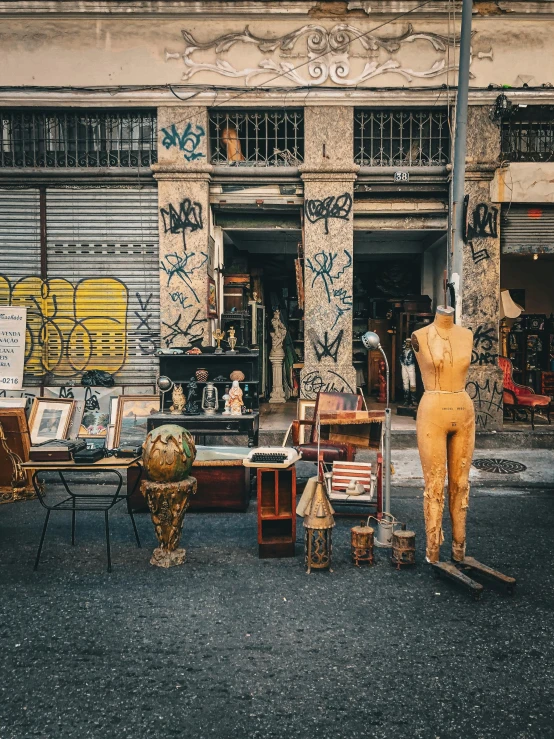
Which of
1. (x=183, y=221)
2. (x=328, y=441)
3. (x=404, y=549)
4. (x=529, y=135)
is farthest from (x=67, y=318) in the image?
(x=529, y=135)

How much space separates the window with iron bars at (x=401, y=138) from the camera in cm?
1089

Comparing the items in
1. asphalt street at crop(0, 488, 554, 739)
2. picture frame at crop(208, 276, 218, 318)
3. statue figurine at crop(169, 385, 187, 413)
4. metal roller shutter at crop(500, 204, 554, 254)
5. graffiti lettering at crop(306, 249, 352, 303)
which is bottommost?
asphalt street at crop(0, 488, 554, 739)

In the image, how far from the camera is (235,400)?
28.3ft

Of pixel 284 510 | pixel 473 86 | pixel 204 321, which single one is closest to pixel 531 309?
pixel 473 86

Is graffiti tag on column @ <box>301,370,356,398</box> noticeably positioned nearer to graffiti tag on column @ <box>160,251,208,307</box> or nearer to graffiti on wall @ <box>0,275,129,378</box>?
graffiti tag on column @ <box>160,251,208,307</box>

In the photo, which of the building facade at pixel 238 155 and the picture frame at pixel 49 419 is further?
the building facade at pixel 238 155

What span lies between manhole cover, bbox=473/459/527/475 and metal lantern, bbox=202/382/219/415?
4079 mm

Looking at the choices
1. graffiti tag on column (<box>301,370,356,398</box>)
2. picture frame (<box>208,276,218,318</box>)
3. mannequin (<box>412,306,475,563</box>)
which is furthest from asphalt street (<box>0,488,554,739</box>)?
picture frame (<box>208,276,218,318</box>)

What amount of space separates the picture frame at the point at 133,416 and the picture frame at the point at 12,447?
52.0 inches

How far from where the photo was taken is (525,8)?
10.4 m

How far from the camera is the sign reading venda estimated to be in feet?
32.3

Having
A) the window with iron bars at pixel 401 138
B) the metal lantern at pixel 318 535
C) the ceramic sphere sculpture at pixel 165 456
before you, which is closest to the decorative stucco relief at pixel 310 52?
the window with iron bars at pixel 401 138

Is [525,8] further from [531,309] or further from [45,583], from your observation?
[45,583]

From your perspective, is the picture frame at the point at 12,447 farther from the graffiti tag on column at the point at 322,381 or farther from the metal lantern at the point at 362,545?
the graffiti tag on column at the point at 322,381
